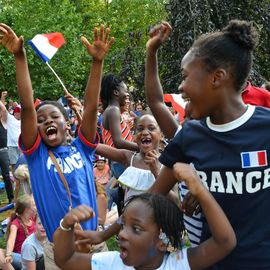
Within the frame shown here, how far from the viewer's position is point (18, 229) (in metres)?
5.44

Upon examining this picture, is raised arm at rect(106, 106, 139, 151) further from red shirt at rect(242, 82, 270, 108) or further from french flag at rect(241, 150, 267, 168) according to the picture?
french flag at rect(241, 150, 267, 168)

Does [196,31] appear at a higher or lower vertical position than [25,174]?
higher

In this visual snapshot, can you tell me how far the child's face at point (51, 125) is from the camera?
3300 millimetres

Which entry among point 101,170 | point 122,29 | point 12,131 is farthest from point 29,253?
point 122,29

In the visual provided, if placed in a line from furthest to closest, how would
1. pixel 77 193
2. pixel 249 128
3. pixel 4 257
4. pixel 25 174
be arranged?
pixel 25 174
pixel 4 257
pixel 77 193
pixel 249 128

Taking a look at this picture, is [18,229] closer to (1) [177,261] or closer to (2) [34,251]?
(2) [34,251]

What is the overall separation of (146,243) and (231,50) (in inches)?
33.3

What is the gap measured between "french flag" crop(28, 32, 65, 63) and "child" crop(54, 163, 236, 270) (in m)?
3.14

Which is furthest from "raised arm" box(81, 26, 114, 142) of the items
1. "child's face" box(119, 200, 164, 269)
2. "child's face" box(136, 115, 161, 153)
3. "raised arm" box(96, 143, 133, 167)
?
"child's face" box(119, 200, 164, 269)

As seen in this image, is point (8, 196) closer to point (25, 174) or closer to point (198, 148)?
point (25, 174)

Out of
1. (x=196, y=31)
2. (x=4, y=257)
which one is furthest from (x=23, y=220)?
(x=196, y=31)

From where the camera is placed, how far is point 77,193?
3221mm

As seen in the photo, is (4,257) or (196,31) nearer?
(4,257)

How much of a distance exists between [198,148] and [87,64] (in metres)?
30.9
